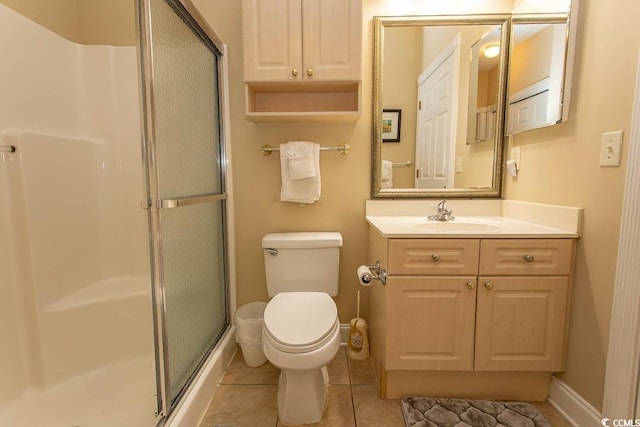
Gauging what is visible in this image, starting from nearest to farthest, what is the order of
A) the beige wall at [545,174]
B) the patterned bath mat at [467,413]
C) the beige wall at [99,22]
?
the beige wall at [545,174] < the patterned bath mat at [467,413] < the beige wall at [99,22]

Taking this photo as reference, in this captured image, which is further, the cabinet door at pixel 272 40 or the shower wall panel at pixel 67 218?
the cabinet door at pixel 272 40

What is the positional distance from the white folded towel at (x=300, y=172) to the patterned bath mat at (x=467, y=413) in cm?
114

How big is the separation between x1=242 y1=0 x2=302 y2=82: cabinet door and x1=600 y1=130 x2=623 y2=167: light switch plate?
4.32 ft

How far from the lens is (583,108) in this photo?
1.22 m

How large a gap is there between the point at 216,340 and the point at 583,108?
A: 2092 millimetres

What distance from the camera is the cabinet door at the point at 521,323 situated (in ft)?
4.17

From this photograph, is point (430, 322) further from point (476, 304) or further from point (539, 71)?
point (539, 71)

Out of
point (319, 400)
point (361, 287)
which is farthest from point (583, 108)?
point (319, 400)

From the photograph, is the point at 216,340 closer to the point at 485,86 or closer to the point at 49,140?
the point at 49,140

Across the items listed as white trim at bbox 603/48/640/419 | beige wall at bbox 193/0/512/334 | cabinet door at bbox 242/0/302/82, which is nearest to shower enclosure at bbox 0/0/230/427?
beige wall at bbox 193/0/512/334

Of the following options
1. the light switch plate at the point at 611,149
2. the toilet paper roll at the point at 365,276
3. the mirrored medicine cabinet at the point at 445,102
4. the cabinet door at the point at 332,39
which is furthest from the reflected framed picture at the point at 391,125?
the light switch plate at the point at 611,149

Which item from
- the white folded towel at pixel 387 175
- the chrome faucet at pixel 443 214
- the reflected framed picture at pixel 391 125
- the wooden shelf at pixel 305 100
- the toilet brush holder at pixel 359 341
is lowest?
the toilet brush holder at pixel 359 341

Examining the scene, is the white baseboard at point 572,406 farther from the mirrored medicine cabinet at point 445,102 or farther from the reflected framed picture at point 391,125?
the reflected framed picture at point 391,125

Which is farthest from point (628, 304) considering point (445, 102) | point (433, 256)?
point (445, 102)
